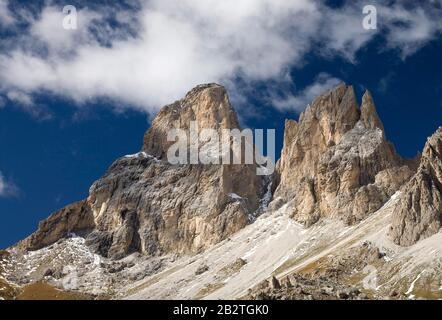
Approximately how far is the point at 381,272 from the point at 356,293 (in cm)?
3206

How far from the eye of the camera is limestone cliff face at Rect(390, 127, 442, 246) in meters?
184

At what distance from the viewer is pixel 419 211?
188 m

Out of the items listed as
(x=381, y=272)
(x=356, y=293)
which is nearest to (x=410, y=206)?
(x=381, y=272)

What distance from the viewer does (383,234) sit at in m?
196

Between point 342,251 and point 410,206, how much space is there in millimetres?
22182

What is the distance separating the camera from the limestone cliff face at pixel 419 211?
184 meters

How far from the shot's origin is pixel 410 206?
188875 millimetres
